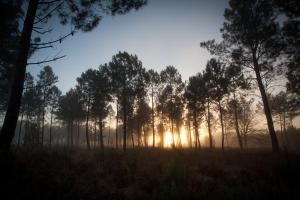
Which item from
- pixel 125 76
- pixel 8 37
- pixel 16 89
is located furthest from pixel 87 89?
pixel 16 89

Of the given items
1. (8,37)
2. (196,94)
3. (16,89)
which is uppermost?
(8,37)

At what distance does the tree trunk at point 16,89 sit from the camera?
6027mm

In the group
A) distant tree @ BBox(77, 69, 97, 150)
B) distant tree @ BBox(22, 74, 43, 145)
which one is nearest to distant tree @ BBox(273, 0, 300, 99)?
distant tree @ BBox(77, 69, 97, 150)

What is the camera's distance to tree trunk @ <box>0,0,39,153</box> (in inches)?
237

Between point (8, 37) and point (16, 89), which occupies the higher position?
point (8, 37)

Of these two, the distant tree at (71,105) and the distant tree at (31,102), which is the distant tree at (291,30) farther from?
the distant tree at (31,102)

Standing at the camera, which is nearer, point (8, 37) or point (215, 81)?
point (8, 37)

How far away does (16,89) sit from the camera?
21.2ft

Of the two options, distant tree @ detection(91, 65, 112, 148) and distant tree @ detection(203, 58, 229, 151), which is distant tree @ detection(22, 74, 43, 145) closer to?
distant tree @ detection(91, 65, 112, 148)

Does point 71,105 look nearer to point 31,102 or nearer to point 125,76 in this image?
point 31,102

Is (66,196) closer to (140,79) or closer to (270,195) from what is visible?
(270,195)

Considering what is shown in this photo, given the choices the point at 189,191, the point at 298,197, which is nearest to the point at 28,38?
the point at 189,191

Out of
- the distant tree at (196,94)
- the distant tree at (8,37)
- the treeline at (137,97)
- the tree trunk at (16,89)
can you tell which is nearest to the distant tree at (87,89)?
the treeline at (137,97)

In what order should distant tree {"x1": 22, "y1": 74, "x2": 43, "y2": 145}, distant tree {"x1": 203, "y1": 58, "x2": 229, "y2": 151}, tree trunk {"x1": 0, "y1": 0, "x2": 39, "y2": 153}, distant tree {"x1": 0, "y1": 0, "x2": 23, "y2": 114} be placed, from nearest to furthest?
tree trunk {"x1": 0, "y1": 0, "x2": 39, "y2": 153} < distant tree {"x1": 0, "y1": 0, "x2": 23, "y2": 114} < distant tree {"x1": 203, "y1": 58, "x2": 229, "y2": 151} < distant tree {"x1": 22, "y1": 74, "x2": 43, "y2": 145}
